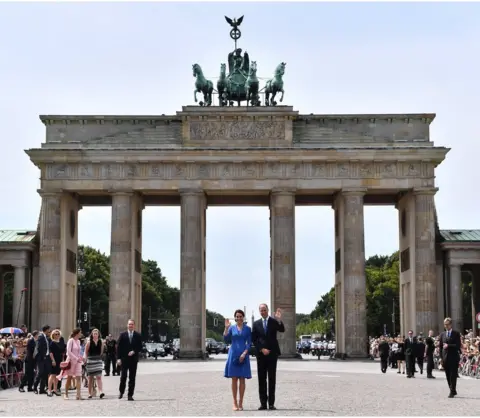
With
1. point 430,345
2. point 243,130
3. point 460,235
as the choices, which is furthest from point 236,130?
point 430,345

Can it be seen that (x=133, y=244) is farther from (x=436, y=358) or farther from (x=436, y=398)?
(x=436, y=398)

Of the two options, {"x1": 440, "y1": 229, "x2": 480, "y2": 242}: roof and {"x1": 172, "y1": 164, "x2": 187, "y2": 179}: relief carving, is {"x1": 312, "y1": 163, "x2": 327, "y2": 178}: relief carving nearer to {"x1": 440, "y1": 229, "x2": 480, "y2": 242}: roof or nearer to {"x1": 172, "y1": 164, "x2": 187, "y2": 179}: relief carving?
{"x1": 172, "y1": 164, "x2": 187, "y2": 179}: relief carving

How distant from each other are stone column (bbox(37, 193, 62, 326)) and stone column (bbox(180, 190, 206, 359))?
30.8 feet

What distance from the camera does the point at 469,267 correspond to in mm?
87125

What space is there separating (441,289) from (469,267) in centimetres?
700

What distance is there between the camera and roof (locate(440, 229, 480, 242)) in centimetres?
8250


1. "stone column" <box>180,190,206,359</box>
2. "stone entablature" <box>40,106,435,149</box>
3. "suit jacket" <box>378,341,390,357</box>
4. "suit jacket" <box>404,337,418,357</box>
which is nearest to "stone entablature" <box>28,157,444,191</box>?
"stone entablature" <box>40,106,435,149</box>

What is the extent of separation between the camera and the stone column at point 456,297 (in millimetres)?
80312

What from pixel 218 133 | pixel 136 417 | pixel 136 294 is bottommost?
pixel 136 417

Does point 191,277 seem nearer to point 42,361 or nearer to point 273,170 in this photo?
Answer: point 273,170

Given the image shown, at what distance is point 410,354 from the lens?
157 ft

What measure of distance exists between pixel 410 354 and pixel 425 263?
2973 cm

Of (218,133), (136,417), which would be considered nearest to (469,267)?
(218,133)

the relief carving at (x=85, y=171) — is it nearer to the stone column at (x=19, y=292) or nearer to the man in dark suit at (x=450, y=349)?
the stone column at (x=19, y=292)
